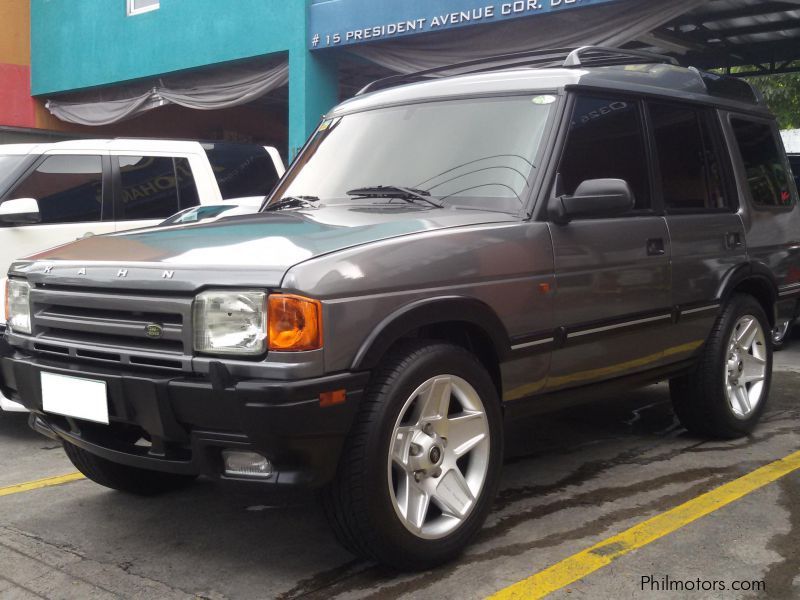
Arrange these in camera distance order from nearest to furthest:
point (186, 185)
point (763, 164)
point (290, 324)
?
point (290, 324) → point (763, 164) → point (186, 185)

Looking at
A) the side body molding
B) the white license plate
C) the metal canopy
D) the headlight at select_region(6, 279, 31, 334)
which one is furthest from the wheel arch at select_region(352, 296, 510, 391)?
the metal canopy

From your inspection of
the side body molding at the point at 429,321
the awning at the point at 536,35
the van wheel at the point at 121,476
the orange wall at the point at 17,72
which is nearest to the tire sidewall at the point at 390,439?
the side body molding at the point at 429,321

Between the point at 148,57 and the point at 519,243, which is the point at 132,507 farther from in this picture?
the point at 148,57

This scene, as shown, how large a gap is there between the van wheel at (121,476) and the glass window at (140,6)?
40.4ft

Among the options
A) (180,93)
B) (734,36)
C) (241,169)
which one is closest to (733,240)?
(241,169)

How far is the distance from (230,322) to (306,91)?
31.4ft

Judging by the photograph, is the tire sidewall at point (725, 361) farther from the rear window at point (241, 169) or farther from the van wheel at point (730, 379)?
the rear window at point (241, 169)

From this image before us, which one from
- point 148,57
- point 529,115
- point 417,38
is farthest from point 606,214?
point 148,57

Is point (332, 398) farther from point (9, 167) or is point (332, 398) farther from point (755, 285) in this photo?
point (9, 167)

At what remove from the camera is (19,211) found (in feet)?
21.5

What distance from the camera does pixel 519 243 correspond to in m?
3.59

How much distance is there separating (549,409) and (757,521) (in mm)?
942

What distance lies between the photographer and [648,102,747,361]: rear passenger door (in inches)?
176

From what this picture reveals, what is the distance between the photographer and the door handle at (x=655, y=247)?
4.23m
